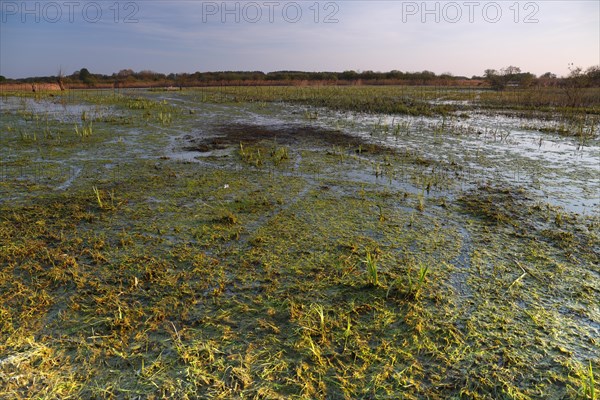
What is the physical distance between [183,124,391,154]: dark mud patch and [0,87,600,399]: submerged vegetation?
58.1 inches

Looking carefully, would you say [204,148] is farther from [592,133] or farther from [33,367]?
[592,133]

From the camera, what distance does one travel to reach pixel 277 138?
8.65 meters

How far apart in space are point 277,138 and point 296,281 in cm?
624

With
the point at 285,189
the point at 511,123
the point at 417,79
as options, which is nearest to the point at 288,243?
the point at 285,189

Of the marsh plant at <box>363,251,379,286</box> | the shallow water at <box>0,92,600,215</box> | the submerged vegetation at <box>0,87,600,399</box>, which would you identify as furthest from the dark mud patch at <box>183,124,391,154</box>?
the marsh plant at <box>363,251,379,286</box>

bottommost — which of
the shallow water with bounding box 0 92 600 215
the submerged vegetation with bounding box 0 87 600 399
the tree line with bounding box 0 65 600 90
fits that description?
the submerged vegetation with bounding box 0 87 600 399

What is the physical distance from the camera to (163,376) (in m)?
1.90

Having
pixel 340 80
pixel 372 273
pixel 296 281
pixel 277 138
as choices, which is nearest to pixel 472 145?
pixel 277 138

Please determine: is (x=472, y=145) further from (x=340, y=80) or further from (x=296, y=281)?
(x=340, y=80)

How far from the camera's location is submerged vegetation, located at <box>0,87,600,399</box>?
193 cm

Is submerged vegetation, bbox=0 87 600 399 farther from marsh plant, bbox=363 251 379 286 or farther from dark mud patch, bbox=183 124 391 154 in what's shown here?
dark mud patch, bbox=183 124 391 154

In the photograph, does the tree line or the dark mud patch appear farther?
the tree line

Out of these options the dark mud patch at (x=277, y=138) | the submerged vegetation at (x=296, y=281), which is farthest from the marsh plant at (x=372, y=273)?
the dark mud patch at (x=277, y=138)

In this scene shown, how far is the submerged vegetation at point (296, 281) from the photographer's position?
6.33 ft
